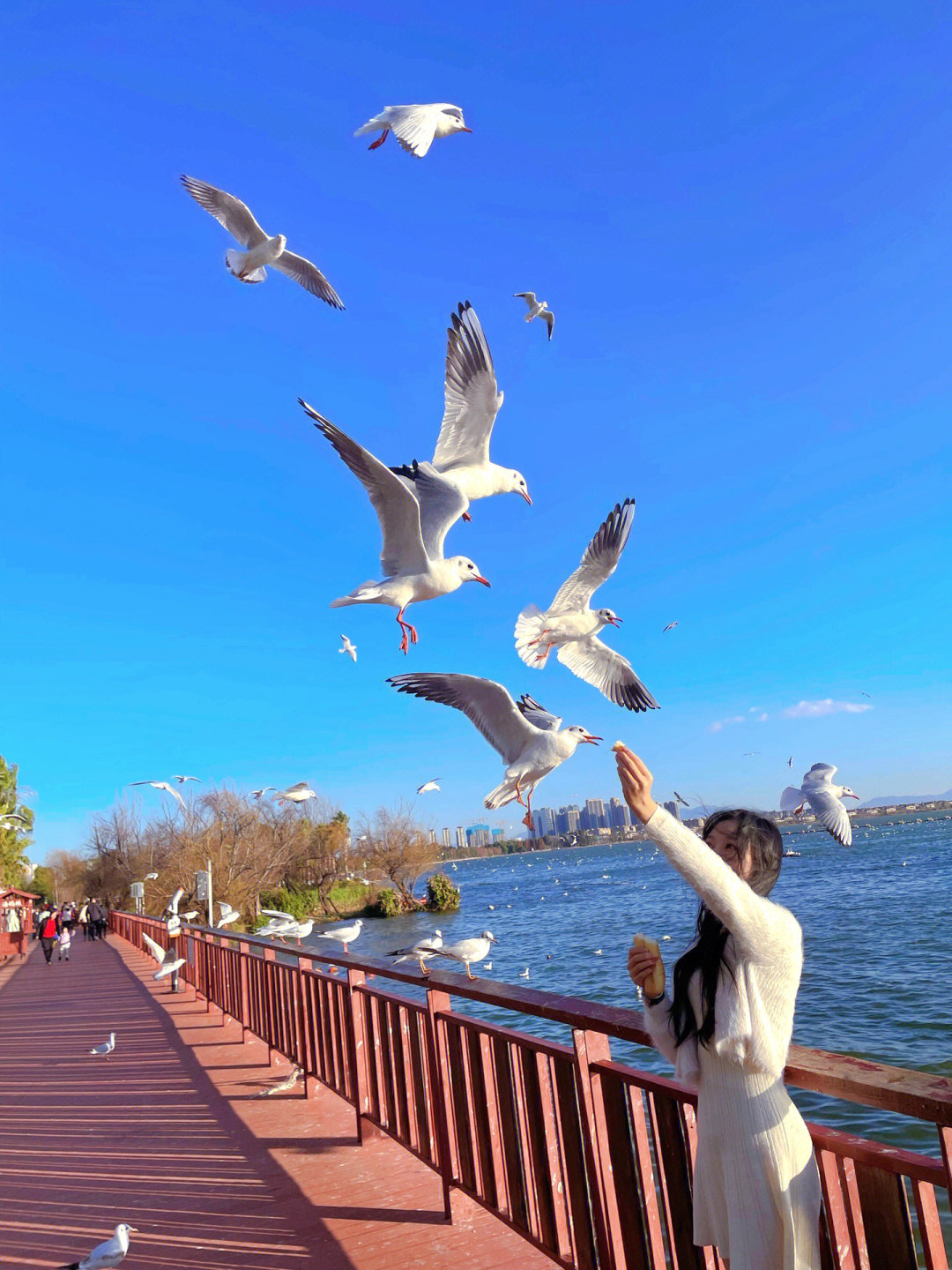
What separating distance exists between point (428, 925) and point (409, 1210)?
2947 cm

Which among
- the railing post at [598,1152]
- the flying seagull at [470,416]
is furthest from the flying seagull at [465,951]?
the flying seagull at [470,416]

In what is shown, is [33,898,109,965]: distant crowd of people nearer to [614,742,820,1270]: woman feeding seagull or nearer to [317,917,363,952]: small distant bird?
[317,917,363,952]: small distant bird

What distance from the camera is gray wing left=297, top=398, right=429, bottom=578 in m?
2.56

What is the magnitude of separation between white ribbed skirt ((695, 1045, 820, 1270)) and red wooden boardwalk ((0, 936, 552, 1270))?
1.54m

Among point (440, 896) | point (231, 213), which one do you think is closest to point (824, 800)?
point (231, 213)

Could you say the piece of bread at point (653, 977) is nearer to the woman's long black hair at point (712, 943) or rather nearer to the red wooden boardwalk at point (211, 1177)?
the woman's long black hair at point (712, 943)

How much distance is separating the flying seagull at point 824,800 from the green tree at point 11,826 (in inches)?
1399

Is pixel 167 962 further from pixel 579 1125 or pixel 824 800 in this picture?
pixel 579 1125

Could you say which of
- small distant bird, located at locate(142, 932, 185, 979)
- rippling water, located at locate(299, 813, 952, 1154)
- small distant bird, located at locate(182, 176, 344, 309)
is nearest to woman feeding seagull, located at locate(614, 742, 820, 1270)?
rippling water, located at locate(299, 813, 952, 1154)

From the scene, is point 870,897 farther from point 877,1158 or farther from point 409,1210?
point 877,1158

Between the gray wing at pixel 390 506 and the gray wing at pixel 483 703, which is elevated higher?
the gray wing at pixel 390 506

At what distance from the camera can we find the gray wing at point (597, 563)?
3.35m

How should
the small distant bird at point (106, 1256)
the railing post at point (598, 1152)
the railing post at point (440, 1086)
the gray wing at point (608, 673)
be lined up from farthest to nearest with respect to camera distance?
the gray wing at point (608, 673), the railing post at point (440, 1086), the small distant bird at point (106, 1256), the railing post at point (598, 1152)

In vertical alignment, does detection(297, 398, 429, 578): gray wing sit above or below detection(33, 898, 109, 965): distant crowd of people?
above
